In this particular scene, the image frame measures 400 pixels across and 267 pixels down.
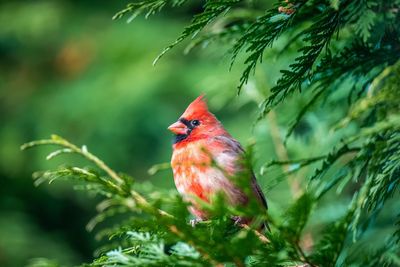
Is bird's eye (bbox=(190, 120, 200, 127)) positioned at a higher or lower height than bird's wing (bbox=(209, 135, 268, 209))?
higher

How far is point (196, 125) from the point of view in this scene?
3.27m

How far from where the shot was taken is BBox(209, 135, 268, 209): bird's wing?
293 cm

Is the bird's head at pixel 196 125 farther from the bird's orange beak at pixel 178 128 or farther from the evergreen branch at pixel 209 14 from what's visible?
the evergreen branch at pixel 209 14

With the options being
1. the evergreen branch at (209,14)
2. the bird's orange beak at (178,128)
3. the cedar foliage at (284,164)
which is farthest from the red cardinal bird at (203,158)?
the evergreen branch at (209,14)

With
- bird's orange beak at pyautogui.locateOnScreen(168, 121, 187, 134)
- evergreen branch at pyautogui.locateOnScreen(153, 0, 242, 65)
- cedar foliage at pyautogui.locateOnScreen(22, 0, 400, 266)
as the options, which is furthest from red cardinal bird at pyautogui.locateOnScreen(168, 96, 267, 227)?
evergreen branch at pyautogui.locateOnScreen(153, 0, 242, 65)

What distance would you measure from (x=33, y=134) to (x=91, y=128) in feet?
2.70

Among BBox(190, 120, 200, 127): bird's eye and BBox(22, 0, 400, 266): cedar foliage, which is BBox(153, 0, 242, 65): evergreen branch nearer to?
BBox(22, 0, 400, 266): cedar foliage

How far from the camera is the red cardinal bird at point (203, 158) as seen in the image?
108 inches

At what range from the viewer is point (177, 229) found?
4.60 ft

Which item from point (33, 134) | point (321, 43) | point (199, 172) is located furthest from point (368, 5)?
point (33, 134)

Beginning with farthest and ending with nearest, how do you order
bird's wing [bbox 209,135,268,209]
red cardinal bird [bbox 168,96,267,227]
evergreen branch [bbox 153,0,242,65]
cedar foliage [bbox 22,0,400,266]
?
bird's wing [bbox 209,135,268,209] < red cardinal bird [bbox 168,96,267,227] < evergreen branch [bbox 153,0,242,65] < cedar foliage [bbox 22,0,400,266]

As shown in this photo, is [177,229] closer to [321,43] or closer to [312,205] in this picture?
[312,205]

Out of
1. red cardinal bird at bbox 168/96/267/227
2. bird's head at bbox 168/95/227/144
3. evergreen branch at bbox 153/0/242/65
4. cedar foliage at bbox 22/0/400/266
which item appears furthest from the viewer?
bird's head at bbox 168/95/227/144

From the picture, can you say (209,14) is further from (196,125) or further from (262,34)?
(196,125)
